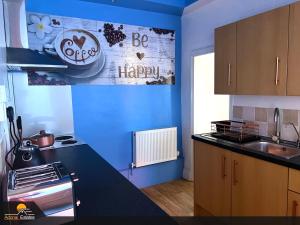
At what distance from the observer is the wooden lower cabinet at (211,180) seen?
2008 millimetres

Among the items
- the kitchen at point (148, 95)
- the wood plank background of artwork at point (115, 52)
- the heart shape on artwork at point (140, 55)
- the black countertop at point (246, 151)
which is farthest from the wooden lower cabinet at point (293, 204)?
the heart shape on artwork at point (140, 55)

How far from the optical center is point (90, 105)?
278cm

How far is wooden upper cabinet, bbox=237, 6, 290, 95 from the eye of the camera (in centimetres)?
170

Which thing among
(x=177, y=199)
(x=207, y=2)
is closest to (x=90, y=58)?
(x=207, y=2)

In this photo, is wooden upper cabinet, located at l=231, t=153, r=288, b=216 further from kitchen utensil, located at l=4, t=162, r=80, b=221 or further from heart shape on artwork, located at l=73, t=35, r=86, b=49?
heart shape on artwork, located at l=73, t=35, r=86, b=49

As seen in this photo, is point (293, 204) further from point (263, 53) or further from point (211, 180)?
point (263, 53)

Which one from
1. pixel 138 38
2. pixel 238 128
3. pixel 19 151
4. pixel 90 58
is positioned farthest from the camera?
pixel 138 38

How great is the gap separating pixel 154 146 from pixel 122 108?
714mm

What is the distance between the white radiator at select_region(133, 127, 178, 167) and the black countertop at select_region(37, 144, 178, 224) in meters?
1.42

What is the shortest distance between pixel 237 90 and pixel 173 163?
174cm

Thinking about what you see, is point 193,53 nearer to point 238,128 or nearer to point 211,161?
point 238,128

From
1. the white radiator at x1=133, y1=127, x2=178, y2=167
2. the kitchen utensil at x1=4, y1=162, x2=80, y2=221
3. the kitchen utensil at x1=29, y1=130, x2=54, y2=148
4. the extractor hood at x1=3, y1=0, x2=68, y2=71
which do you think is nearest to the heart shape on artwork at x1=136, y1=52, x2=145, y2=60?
the white radiator at x1=133, y1=127, x2=178, y2=167

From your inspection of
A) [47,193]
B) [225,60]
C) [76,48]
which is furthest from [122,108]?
[47,193]

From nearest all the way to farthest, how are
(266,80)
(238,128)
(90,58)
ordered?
(266,80) → (238,128) → (90,58)
